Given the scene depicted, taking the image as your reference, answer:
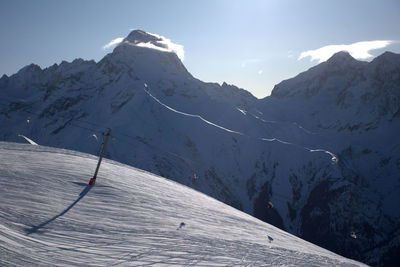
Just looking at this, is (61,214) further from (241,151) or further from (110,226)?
(241,151)

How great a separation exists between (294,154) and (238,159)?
2565cm

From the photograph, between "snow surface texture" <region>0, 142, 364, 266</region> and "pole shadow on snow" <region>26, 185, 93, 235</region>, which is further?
"pole shadow on snow" <region>26, 185, 93, 235</region>

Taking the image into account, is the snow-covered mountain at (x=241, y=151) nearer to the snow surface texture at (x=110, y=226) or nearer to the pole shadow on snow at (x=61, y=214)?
the snow surface texture at (x=110, y=226)

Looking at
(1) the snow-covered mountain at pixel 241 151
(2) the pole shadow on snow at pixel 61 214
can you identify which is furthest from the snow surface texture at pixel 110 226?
(1) the snow-covered mountain at pixel 241 151

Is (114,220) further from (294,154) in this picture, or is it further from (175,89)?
(175,89)

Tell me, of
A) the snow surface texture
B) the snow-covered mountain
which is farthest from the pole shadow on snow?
the snow-covered mountain

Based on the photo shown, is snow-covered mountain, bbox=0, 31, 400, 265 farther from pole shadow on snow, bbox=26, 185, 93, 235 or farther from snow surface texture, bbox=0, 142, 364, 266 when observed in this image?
pole shadow on snow, bbox=26, 185, 93, 235

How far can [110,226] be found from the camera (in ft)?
33.3

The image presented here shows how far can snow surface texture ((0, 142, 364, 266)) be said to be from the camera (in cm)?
813

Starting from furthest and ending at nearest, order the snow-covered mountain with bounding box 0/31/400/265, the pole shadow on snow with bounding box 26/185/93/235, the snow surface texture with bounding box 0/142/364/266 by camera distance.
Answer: the snow-covered mountain with bounding box 0/31/400/265, the pole shadow on snow with bounding box 26/185/93/235, the snow surface texture with bounding box 0/142/364/266

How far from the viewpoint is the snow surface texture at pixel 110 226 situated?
813cm

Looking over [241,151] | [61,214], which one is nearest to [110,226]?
[61,214]

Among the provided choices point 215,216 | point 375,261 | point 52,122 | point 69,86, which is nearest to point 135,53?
point 69,86

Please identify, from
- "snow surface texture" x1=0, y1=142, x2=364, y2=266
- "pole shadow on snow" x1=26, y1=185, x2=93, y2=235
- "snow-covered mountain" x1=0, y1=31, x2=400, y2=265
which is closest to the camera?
"snow surface texture" x1=0, y1=142, x2=364, y2=266
